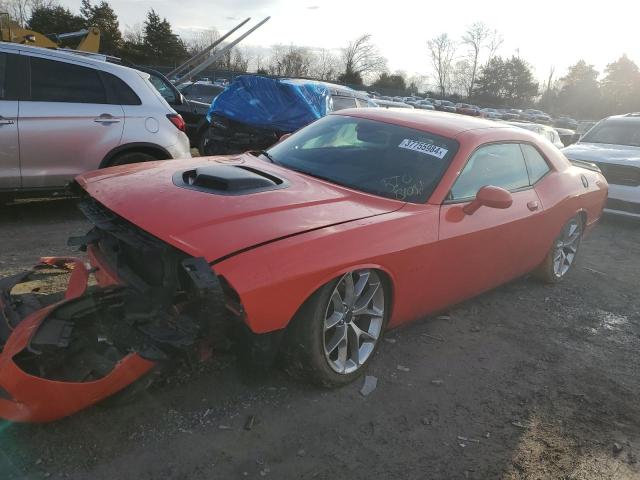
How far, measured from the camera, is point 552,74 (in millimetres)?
83500

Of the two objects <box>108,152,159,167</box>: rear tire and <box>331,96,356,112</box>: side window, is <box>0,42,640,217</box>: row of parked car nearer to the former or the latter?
<box>108,152,159,167</box>: rear tire

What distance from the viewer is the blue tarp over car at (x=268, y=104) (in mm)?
8102

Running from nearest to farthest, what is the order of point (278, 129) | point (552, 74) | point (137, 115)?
point (137, 115) < point (278, 129) < point (552, 74)

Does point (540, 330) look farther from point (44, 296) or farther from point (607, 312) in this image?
point (44, 296)

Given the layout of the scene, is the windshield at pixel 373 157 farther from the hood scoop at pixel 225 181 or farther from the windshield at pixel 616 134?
the windshield at pixel 616 134

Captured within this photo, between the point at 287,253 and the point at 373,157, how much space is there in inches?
59.1

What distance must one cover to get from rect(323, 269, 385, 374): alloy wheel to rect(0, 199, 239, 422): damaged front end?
0.71 meters

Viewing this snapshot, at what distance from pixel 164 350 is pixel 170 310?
22cm

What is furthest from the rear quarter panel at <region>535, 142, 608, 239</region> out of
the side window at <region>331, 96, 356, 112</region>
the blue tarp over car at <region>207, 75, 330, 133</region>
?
the side window at <region>331, 96, 356, 112</region>

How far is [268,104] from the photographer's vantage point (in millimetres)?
8297

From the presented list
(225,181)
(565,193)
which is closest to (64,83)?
(225,181)

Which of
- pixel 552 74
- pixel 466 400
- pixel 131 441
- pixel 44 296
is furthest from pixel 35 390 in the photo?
pixel 552 74

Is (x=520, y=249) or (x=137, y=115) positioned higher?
(x=137, y=115)

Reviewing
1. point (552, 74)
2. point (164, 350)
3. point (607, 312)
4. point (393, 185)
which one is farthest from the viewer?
point (552, 74)
